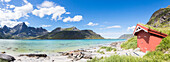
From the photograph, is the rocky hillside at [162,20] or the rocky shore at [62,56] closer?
the rocky shore at [62,56]

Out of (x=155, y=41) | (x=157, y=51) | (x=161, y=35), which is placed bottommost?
(x=157, y=51)

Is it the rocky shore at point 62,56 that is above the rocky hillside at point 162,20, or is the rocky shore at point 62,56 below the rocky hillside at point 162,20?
below

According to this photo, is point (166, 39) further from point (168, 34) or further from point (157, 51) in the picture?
point (157, 51)

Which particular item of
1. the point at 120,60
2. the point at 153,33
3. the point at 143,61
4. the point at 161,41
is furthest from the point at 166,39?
the point at 120,60

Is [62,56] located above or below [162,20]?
below

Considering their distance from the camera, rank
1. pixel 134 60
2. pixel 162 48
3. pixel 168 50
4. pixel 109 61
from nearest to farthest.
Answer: pixel 134 60 → pixel 109 61 → pixel 168 50 → pixel 162 48

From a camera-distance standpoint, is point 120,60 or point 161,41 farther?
point 161,41

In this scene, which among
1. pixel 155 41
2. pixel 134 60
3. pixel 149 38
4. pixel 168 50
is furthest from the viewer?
pixel 149 38

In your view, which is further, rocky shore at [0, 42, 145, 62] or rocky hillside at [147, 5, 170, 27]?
rocky hillside at [147, 5, 170, 27]

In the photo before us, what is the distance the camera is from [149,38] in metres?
10.3

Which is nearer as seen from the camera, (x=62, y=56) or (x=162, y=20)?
(x=62, y=56)

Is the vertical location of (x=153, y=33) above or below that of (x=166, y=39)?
above

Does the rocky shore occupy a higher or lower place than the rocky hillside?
lower

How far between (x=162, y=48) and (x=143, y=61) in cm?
563
